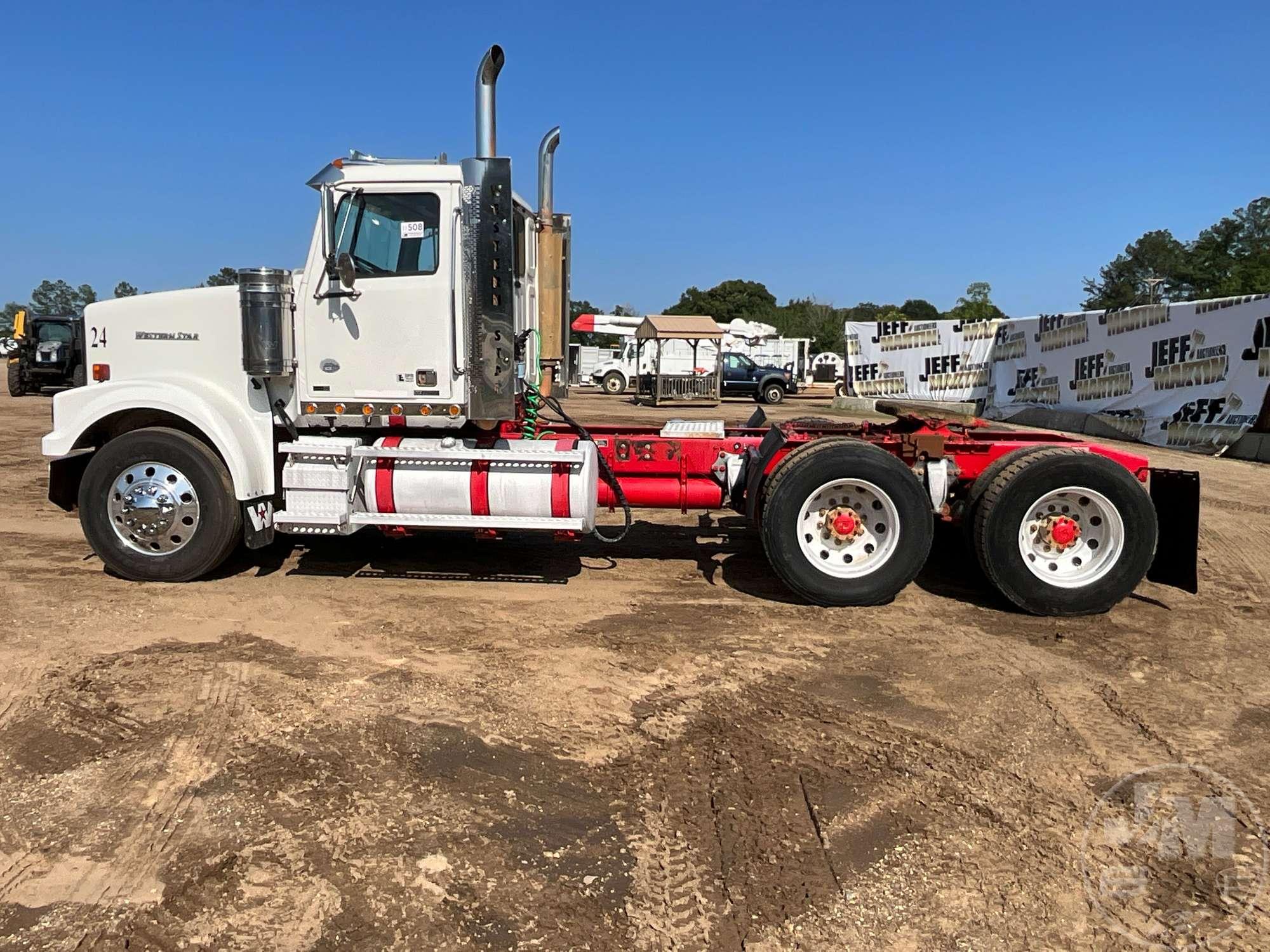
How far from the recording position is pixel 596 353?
147 ft

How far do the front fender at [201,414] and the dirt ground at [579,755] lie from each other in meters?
0.89

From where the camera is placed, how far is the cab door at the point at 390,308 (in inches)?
245

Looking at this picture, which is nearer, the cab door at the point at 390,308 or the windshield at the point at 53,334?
the cab door at the point at 390,308

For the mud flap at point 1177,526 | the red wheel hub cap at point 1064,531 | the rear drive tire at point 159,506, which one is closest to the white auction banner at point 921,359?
the mud flap at point 1177,526

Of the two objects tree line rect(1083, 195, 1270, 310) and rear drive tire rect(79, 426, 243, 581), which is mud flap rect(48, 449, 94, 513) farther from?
tree line rect(1083, 195, 1270, 310)

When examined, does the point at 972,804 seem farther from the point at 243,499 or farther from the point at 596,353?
the point at 596,353

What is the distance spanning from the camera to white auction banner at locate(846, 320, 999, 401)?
976 inches

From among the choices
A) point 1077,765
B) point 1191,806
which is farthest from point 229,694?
point 1191,806

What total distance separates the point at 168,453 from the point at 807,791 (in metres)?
4.99

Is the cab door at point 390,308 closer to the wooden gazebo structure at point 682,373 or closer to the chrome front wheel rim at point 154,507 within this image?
the chrome front wheel rim at point 154,507

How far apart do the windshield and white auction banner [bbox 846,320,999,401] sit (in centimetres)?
2349

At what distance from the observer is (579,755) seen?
4062mm

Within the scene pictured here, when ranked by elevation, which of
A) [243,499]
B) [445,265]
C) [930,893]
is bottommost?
[930,893]

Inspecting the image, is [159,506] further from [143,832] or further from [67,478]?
[143,832]
